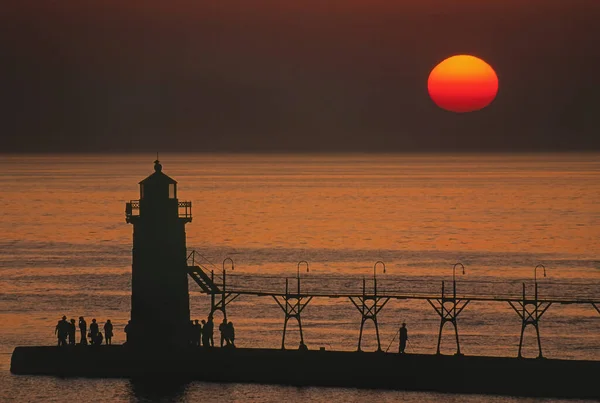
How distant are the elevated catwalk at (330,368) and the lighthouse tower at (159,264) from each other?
3.51 ft

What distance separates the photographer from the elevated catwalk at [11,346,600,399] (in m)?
47.1

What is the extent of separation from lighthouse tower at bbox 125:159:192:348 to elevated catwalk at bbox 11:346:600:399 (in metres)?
1.07

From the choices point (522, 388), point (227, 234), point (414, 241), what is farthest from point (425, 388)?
point (227, 234)

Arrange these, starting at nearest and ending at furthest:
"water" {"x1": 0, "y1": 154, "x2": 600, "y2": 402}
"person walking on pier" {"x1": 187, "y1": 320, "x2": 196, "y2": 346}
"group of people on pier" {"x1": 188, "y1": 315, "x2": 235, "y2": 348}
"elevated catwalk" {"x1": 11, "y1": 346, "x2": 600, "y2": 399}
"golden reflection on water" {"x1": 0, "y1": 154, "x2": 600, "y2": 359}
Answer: "elevated catwalk" {"x1": 11, "y1": 346, "x2": 600, "y2": 399}, "group of people on pier" {"x1": 188, "y1": 315, "x2": 235, "y2": 348}, "person walking on pier" {"x1": 187, "y1": 320, "x2": 196, "y2": 346}, "water" {"x1": 0, "y1": 154, "x2": 600, "y2": 402}, "golden reflection on water" {"x1": 0, "y1": 154, "x2": 600, "y2": 359}

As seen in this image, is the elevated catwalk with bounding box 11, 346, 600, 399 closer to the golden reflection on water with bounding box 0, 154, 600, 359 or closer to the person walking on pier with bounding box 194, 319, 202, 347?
the person walking on pier with bounding box 194, 319, 202, 347

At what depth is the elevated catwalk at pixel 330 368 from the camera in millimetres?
47125

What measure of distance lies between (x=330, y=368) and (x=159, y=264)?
8.26 metres

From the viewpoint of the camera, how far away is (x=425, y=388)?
4816 cm

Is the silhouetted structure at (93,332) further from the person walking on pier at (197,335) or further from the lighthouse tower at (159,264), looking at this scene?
the person walking on pier at (197,335)

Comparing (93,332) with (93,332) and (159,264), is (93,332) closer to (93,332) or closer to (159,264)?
(93,332)

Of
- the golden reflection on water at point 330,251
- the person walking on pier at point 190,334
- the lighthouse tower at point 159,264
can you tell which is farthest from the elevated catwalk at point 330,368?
the golden reflection on water at point 330,251

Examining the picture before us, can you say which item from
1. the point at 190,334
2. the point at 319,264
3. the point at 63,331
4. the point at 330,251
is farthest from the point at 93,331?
the point at 330,251

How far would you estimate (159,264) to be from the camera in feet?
166

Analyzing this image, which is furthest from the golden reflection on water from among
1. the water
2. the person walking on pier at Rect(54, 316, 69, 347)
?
the person walking on pier at Rect(54, 316, 69, 347)
